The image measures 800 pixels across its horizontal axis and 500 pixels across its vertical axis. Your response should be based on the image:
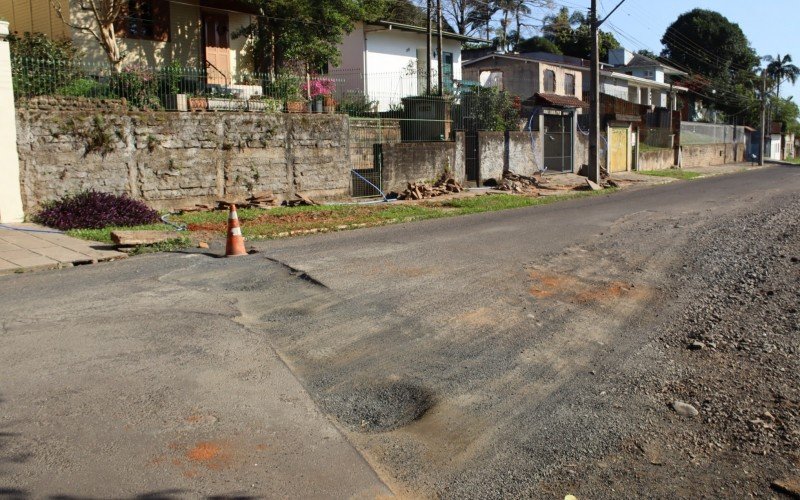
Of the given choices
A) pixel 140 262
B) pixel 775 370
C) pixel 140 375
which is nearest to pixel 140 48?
pixel 140 262

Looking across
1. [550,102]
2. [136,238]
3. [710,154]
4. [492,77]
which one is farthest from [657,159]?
[136,238]

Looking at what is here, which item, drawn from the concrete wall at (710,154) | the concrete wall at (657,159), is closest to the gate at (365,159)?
the concrete wall at (657,159)

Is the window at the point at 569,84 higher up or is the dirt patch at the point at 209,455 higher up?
the window at the point at 569,84

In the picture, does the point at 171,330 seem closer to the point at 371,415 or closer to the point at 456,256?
the point at 371,415

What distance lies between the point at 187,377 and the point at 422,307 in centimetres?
286

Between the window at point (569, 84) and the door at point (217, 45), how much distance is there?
24.5 metres

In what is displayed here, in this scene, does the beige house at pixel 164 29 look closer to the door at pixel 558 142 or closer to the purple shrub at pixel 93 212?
the purple shrub at pixel 93 212

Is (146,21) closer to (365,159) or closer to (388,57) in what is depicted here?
(365,159)

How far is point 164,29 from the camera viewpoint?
25891 mm

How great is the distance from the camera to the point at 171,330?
22.3 ft

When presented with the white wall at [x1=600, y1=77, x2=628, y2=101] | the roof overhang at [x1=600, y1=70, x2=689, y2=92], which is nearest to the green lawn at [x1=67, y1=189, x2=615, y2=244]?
the roof overhang at [x1=600, y1=70, x2=689, y2=92]

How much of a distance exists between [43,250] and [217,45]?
18293 mm

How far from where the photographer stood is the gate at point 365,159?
67.9 ft

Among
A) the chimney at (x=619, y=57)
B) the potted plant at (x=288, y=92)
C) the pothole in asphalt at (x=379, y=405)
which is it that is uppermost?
the chimney at (x=619, y=57)
